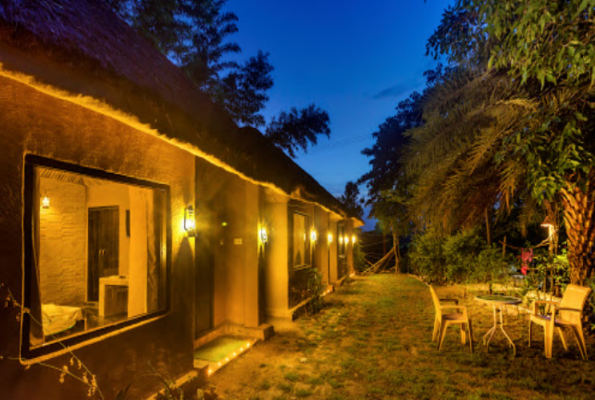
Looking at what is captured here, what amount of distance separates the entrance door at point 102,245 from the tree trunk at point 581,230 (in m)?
7.93

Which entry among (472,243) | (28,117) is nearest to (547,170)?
(28,117)

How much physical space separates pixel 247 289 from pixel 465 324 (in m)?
3.72

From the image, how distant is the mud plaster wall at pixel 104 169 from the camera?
8.00 feet

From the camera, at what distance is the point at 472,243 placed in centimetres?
1213

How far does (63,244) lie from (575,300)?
27.4 ft

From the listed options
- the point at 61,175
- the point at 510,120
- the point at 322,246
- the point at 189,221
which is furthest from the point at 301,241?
the point at 61,175

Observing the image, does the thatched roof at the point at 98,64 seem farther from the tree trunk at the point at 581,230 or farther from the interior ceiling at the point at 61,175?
the tree trunk at the point at 581,230

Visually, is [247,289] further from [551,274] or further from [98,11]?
[551,274]

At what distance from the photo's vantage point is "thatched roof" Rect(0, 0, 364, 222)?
2.14 metres

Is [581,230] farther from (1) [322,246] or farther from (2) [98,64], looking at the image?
(2) [98,64]

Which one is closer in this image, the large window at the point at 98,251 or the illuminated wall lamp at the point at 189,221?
the large window at the point at 98,251

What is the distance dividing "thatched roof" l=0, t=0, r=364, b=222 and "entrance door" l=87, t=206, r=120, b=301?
130 inches

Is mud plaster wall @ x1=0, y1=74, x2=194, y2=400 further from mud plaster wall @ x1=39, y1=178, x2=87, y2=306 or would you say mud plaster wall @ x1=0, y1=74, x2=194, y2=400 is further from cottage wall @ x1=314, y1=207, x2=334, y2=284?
cottage wall @ x1=314, y1=207, x2=334, y2=284

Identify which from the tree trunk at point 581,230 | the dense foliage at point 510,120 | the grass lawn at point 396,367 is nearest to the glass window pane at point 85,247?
the grass lawn at point 396,367
